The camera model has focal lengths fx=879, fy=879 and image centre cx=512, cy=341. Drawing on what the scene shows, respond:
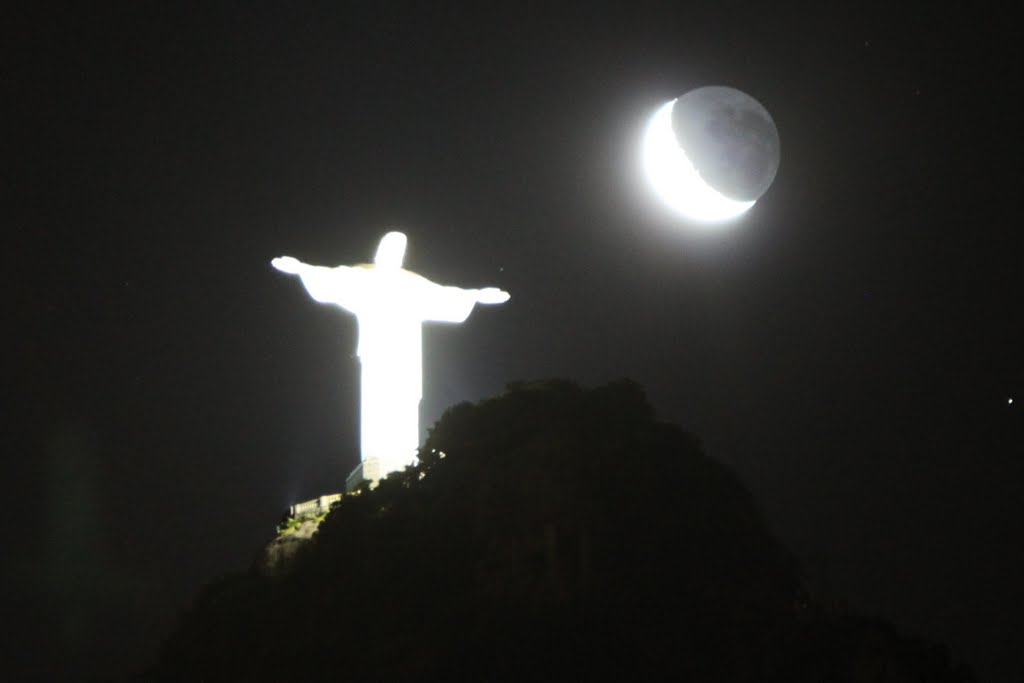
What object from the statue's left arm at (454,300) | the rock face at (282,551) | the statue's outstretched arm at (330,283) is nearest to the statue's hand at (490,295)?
the statue's left arm at (454,300)

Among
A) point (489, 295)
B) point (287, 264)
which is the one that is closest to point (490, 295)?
point (489, 295)

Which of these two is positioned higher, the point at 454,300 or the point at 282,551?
the point at 454,300

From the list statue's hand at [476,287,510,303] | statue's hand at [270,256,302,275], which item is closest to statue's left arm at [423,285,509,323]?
statue's hand at [476,287,510,303]

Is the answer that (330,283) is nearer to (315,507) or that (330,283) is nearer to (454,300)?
(454,300)

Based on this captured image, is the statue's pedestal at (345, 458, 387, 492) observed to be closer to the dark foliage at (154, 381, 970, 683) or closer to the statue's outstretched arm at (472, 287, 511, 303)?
the dark foliage at (154, 381, 970, 683)

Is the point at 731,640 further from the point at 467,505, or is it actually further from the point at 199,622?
the point at 199,622

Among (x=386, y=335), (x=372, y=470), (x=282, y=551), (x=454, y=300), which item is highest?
(x=454, y=300)

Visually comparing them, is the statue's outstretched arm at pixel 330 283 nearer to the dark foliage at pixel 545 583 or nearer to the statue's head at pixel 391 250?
the statue's head at pixel 391 250
